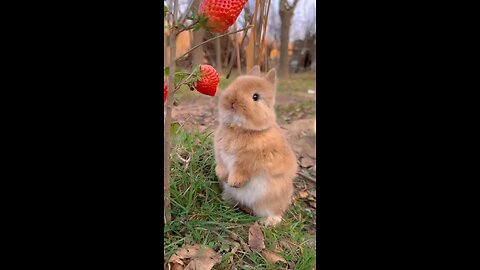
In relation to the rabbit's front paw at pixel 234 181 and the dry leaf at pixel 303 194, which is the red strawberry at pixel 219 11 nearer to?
the rabbit's front paw at pixel 234 181

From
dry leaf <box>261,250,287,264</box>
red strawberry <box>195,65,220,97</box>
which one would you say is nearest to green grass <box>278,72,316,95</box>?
red strawberry <box>195,65,220,97</box>

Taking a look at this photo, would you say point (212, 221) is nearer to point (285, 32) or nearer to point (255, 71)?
point (255, 71)

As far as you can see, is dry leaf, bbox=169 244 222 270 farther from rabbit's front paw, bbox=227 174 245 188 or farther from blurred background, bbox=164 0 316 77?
blurred background, bbox=164 0 316 77

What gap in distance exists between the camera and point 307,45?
4.67ft

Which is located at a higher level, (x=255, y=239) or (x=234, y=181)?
(x=234, y=181)

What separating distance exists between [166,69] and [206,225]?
0.44 metres

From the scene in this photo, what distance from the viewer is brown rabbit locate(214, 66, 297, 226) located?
136cm

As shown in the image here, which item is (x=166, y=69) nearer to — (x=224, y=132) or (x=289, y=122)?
(x=224, y=132)

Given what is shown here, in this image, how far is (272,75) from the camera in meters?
1.39

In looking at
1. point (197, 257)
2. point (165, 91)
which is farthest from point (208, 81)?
point (197, 257)

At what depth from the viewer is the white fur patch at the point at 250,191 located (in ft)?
4.73

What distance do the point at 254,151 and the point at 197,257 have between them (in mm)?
350
